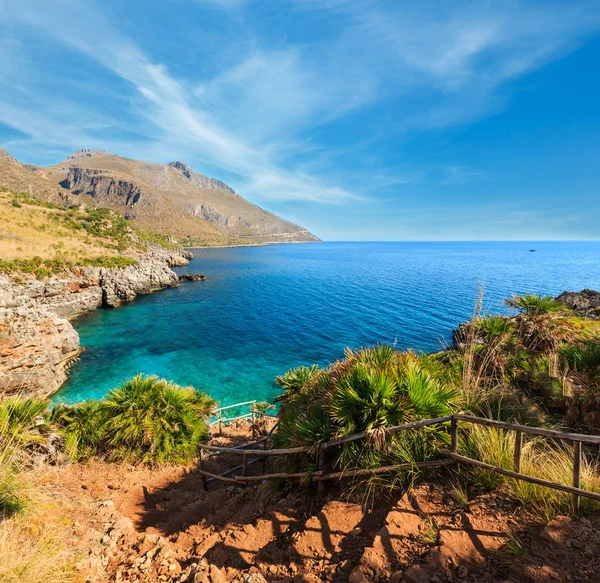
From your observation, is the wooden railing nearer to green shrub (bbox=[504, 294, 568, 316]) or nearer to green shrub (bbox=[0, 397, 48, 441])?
green shrub (bbox=[504, 294, 568, 316])

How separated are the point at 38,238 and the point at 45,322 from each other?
3089 centimetres

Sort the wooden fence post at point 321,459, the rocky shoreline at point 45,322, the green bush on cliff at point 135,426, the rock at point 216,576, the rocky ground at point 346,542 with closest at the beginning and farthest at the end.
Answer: the rocky ground at point 346,542, the rock at point 216,576, the wooden fence post at point 321,459, the green bush on cliff at point 135,426, the rocky shoreline at point 45,322

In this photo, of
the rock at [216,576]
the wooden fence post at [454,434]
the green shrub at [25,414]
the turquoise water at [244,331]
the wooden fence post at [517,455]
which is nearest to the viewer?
the rock at [216,576]

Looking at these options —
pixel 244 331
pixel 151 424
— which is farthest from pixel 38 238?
pixel 151 424

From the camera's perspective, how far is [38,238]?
1629 inches

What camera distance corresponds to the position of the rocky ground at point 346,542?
3383mm

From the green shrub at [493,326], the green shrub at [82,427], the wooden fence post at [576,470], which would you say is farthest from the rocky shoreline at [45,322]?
the green shrub at [493,326]

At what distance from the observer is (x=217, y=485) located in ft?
28.2

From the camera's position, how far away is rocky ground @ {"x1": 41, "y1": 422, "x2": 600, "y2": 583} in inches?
133

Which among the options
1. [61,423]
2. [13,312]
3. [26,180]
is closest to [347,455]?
[61,423]

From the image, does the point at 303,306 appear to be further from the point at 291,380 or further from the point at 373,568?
the point at 373,568

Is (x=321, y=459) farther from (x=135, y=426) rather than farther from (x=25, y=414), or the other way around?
(x=25, y=414)

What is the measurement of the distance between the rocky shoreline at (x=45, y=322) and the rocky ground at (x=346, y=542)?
395cm

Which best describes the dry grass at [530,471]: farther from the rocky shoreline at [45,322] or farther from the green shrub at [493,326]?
the rocky shoreline at [45,322]
